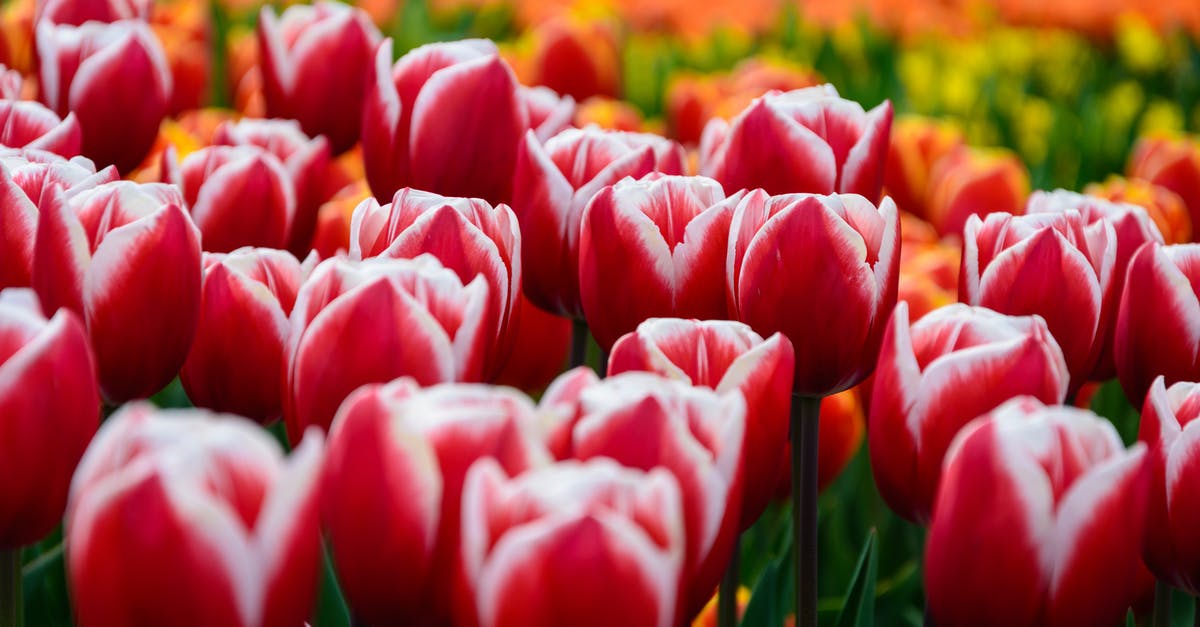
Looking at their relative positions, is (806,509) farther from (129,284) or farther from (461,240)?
(129,284)

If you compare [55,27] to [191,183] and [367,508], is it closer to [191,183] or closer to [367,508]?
[191,183]

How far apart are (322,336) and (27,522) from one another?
0.15m

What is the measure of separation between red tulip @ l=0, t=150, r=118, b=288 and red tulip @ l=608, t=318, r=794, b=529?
340mm

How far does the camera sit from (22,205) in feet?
2.57

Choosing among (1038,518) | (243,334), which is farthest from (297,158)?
(1038,518)

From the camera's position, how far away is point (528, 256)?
932 mm

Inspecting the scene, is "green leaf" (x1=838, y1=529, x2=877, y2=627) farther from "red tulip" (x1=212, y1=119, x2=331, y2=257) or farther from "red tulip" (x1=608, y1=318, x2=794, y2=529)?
"red tulip" (x1=212, y1=119, x2=331, y2=257)

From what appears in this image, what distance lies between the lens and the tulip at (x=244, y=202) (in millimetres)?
995

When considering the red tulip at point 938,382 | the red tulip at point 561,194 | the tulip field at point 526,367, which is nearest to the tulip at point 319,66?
the tulip field at point 526,367

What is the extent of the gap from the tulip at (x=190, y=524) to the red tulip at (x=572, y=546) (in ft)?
0.20

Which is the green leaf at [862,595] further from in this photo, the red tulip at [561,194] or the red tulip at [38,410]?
the red tulip at [38,410]

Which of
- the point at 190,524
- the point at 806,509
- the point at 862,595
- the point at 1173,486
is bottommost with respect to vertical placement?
the point at 862,595

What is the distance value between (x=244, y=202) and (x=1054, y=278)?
0.55m

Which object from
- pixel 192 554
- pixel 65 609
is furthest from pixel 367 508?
pixel 65 609
